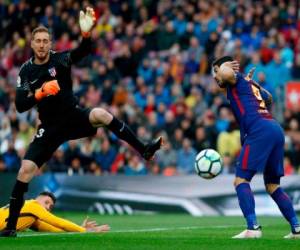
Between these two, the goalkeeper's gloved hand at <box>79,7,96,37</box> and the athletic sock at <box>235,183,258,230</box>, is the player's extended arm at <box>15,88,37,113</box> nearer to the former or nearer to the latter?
the goalkeeper's gloved hand at <box>79,7,96,37</box>

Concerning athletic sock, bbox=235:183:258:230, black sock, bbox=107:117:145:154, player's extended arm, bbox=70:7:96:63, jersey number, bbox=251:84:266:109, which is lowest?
athletic sock, bbox=235:183:258:230

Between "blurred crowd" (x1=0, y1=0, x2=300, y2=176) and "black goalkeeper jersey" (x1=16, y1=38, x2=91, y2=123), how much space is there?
8.73 metres

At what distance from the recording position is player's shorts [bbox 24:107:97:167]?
1182 centimetres

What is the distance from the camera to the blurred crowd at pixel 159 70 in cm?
2153

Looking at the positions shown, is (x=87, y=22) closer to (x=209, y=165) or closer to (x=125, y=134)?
(x=125, y=134)

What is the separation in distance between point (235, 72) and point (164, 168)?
33.7 feet

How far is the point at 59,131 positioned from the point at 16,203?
101cm

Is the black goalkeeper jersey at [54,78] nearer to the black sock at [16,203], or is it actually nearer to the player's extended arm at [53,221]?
the black sock at [16,203]

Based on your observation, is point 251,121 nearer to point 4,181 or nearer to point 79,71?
point 4,181

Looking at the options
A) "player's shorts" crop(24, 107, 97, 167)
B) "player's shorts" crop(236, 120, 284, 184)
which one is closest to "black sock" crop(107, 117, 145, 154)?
"player's shorts" crop(24, 107, 97, 167)

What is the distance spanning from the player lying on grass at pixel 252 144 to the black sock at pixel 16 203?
2.59 meters

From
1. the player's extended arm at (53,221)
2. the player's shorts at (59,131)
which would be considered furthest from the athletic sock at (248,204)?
the player's extended arm at (53,221)

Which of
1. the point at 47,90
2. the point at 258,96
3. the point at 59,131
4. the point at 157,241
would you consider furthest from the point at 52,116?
the point at 258,96

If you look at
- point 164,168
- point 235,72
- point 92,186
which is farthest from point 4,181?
point 235,72
